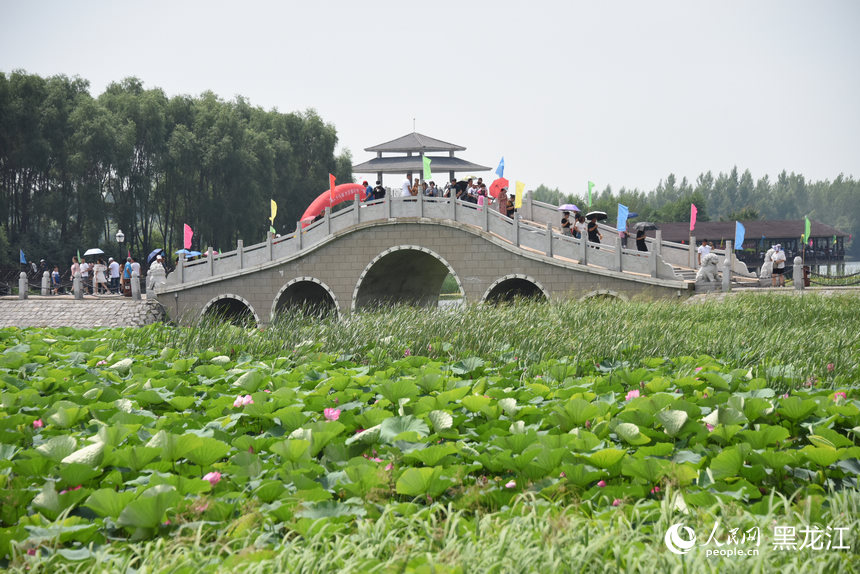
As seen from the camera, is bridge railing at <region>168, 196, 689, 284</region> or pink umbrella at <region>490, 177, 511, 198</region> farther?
pink umbrella at <region>490, 177, 511, 198</region>

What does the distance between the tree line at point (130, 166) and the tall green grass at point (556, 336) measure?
26.0 m

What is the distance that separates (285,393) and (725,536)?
261 cm

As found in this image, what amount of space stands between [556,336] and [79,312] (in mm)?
18499

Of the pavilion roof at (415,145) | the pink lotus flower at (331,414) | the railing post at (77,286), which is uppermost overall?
the pavilion roof at (415,145)

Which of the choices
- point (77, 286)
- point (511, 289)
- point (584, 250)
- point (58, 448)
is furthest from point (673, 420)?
point (77, 286)

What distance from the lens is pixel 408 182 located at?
76.3 feet

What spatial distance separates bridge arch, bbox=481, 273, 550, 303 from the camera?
19906mm

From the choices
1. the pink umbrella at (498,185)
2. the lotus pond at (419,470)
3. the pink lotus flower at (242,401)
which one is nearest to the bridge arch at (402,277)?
the pink umbrella at (498,185)

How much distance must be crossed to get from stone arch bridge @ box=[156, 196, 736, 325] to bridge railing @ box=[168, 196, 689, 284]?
28 mm

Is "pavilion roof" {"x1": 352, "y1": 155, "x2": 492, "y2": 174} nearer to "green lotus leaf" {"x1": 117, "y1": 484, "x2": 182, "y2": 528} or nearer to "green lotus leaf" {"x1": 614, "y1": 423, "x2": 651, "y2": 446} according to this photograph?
"green lotus leaf" {"x1": 614, "y1": 423, "x2": 651, "y2": 446}

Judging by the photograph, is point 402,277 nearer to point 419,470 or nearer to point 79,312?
point 79,312

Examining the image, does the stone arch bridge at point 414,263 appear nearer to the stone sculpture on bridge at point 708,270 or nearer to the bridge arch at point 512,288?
the bridge arch at point 512,288

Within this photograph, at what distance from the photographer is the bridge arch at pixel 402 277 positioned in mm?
22484

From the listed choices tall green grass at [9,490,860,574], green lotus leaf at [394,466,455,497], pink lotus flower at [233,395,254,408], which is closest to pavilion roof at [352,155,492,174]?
pink lotus flower at [233,395,254,408]
